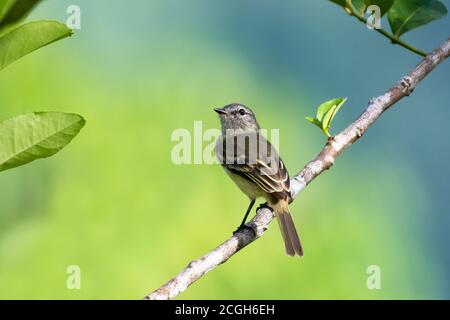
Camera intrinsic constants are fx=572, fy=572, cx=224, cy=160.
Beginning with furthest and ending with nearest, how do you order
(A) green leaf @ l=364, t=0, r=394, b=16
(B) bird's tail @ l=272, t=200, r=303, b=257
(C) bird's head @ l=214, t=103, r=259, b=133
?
(C) bird's head @ l=214, t=103, r=259, b=133 → (B) bird's tail @ l=272, t=200, r=303, b=257 → (A) green leaf @ l=364, t=0, r=394, b=16

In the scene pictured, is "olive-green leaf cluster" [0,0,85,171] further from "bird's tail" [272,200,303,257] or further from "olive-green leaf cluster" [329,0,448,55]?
"bird's tail" [272,200,303,257]

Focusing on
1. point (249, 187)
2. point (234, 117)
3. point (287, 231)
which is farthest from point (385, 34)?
point (234, 117)

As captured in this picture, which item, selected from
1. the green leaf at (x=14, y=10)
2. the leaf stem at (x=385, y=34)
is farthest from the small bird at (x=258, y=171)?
the green leaf at (x=14, y=10)

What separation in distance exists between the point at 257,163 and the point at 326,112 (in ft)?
2.56

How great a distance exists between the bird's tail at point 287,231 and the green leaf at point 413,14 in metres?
0.86

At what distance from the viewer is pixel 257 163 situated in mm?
2227

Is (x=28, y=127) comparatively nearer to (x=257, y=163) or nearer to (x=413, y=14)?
(x=413, y=14)

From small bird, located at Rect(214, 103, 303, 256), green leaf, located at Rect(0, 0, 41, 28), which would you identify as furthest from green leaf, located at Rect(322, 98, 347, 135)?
green leaf, located at Rect(0, 0, 41, 28)


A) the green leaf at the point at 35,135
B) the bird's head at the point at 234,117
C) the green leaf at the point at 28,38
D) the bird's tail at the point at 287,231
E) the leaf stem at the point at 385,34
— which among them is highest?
the bird's head at the point at 234,117

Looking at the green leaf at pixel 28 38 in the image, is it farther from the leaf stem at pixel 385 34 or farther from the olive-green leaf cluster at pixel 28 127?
the leaf stem at pixel 385 34

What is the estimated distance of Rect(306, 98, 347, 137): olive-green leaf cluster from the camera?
1.42m

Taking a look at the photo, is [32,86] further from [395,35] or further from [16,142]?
[16,142]

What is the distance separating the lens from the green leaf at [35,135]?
49 centimetres

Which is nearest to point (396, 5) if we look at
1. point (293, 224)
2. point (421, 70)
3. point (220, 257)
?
point (421, 70)
